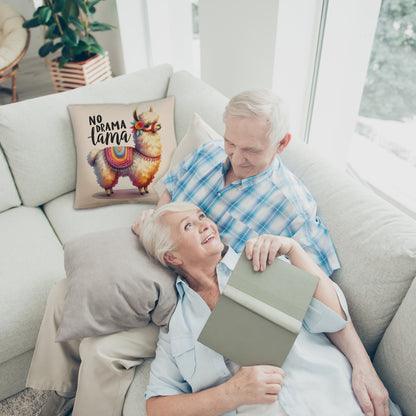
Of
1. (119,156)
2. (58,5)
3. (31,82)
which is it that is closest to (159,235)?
(119,156)

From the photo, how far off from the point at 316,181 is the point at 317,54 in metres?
0.83

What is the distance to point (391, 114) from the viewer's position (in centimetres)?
171

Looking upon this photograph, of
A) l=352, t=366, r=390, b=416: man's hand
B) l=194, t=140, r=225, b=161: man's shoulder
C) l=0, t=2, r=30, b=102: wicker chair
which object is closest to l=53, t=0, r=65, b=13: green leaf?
l=0, t=2, r=30, b=102: wicker chair

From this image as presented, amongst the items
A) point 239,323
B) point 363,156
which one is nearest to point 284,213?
point 239,323

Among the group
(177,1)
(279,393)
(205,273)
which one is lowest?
(279,393)

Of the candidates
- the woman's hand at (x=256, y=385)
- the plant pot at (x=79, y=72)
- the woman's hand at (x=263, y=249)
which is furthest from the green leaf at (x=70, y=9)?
the woman's hand at (x=256, y=385)

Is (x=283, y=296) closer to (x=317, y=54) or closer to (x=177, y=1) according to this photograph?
(x=317, y=54)

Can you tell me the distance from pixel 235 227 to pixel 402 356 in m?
0.61

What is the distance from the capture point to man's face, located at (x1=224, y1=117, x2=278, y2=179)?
41.4 inches

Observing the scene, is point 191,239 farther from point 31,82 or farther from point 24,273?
point 31,82

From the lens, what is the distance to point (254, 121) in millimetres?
1044

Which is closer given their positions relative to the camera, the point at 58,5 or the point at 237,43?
the point at 237,43

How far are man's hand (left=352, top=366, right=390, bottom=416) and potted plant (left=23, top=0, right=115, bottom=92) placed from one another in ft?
9.23

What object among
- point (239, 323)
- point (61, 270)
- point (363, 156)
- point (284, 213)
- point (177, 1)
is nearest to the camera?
point (239, 323)
